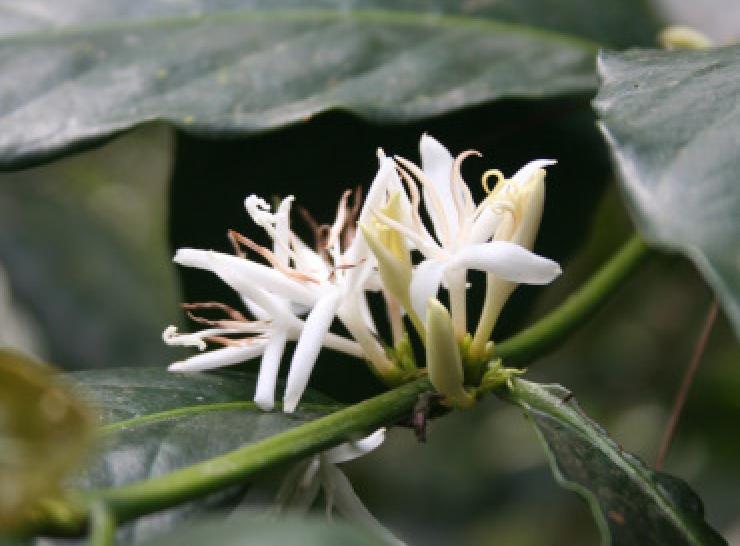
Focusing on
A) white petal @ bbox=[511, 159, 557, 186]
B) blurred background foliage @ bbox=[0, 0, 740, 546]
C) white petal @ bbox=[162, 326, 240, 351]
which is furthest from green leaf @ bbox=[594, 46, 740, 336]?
blurred background foliage @ bbox=[0, 0, 740, 546]

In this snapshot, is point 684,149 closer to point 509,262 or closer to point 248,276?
point 509,262

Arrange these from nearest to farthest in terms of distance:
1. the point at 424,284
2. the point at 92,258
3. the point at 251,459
→ the point at 251,459 → the point at 424,284 → the point at 92,258

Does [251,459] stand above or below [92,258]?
above

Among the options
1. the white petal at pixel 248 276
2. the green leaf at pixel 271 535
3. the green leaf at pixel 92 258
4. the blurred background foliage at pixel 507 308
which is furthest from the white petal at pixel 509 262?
the green leaf at pixel 92 258

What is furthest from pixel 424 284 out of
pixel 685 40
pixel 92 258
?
pixel 92 258

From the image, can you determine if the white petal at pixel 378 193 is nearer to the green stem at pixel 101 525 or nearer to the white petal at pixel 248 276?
the white petal at pixel 248 276

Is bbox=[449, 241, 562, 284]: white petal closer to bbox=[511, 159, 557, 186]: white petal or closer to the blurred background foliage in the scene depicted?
bbox=[511, 159, 557, 186]: white petal

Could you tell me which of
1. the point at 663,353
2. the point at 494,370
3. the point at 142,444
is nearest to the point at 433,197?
the point at 494,370

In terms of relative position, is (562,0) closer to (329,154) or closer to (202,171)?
(329,154)
